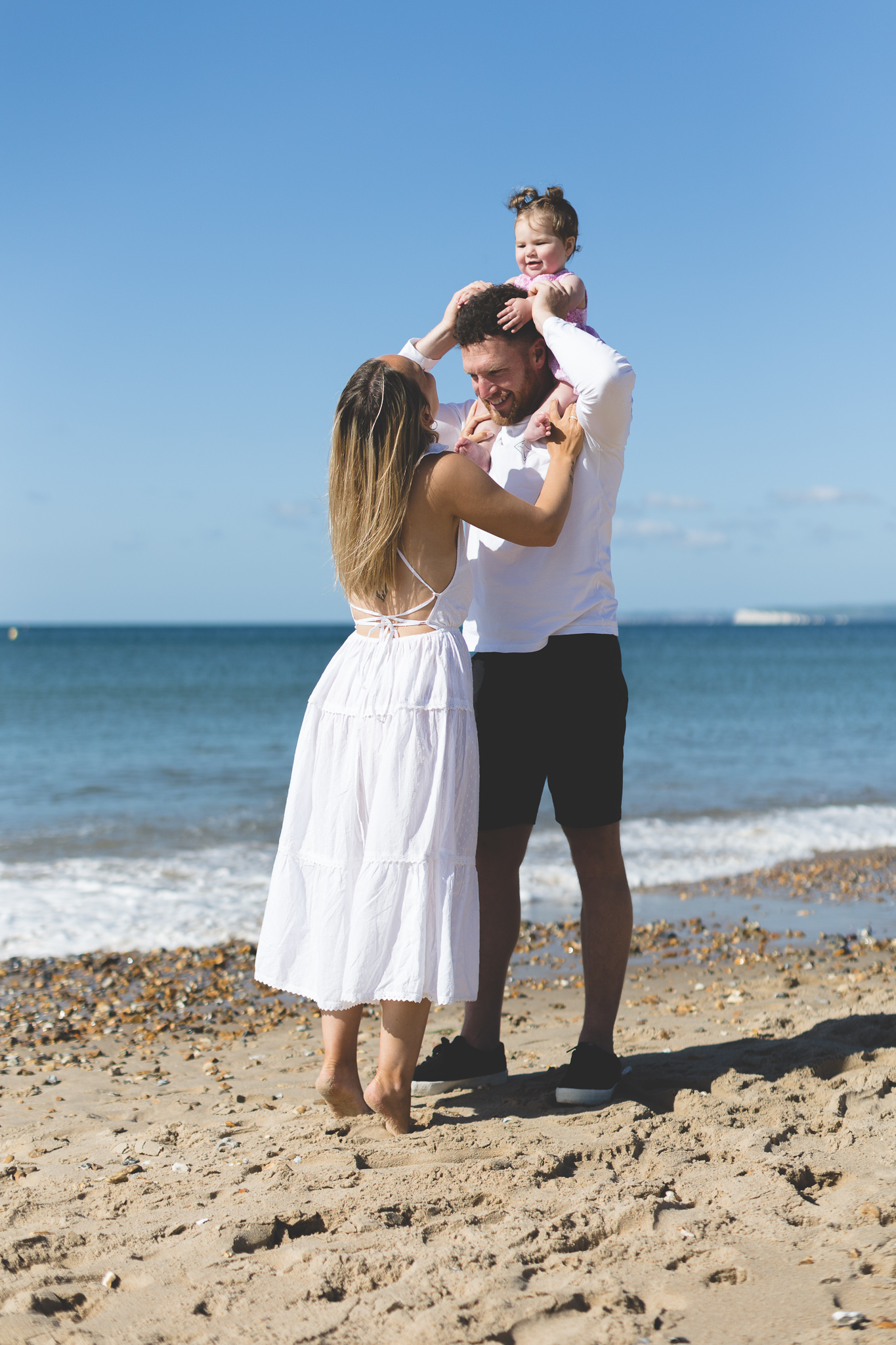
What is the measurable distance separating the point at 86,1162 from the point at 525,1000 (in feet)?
8.40

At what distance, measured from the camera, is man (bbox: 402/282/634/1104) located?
3412 mm

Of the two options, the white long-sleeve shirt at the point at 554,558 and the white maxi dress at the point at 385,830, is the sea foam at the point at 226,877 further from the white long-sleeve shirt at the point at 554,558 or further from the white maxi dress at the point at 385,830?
the white long-sleeve shirt at the point at 554,558

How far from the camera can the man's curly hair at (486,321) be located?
3.38 meters

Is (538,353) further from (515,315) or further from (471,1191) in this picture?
(471,1191)

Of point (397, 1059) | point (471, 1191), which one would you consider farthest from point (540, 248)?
point (471, 1191)

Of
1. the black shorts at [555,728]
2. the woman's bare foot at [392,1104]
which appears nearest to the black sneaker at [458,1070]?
the woman's bare foot at [392,1104]

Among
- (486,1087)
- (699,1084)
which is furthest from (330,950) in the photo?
(699,1084)

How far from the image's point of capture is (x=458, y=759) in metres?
3.17

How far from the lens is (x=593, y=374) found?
10.4 ft

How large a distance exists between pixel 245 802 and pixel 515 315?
33.8ft

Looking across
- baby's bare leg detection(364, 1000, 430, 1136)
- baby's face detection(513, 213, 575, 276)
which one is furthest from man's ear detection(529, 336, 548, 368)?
baby's bare leg detection(364, 1000, 430, 1136)

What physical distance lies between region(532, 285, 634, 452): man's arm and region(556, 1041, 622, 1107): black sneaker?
2002 mm

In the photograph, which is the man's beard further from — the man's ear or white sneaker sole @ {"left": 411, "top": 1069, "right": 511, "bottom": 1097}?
white sneaker sole @ {"left": 411, "top": 1069, "right": 511, "bottom": 1097}

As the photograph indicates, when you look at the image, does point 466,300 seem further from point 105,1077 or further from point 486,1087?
point 105,1077
